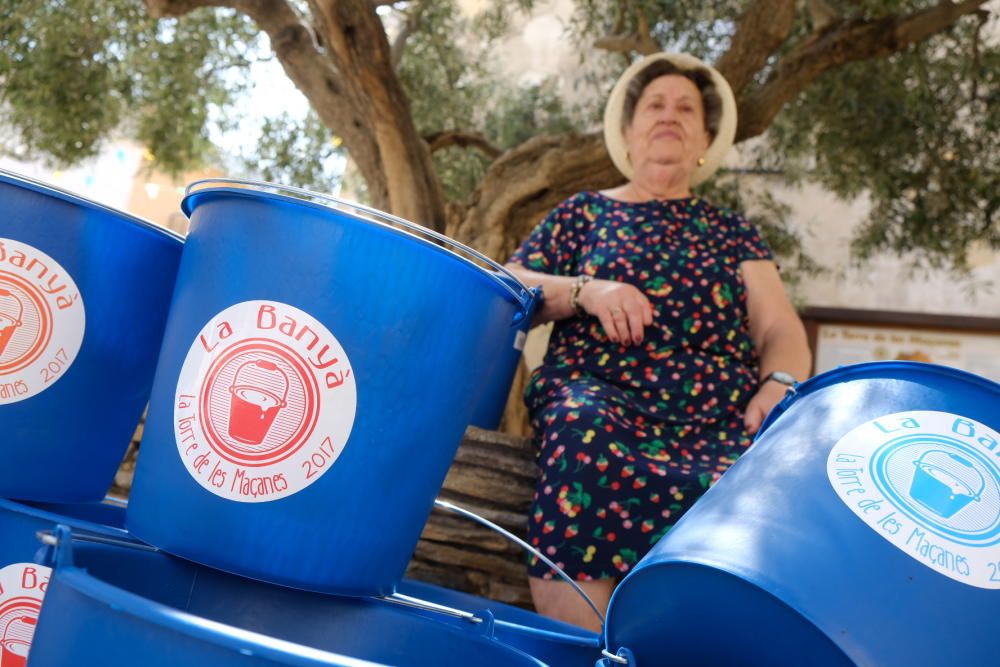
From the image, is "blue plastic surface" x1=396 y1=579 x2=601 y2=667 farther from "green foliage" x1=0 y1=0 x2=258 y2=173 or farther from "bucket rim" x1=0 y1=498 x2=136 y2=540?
"green foliage" x1=0 y1=0 x2=258 y2=173

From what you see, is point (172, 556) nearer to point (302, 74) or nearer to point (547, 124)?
point (302, 74)

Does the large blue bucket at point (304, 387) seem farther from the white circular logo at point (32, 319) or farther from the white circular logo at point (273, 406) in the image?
the white circular logo at point (32, 319)

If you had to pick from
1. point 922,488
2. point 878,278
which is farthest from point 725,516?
point 878,278

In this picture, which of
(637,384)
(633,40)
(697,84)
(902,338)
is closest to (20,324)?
(637,384)

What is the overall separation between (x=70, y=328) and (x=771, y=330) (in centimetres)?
181

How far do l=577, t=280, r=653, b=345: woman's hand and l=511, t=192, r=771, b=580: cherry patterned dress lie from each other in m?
0.10

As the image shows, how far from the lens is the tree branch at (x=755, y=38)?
4777mm

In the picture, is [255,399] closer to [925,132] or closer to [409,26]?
[409,26]

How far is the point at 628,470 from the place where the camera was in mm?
2039

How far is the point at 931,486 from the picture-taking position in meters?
1.14

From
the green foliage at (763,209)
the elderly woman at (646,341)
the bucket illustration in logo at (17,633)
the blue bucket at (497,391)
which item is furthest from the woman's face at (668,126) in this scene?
the green foliage at (763,209)

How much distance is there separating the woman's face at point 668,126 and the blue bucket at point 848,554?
1660 mm

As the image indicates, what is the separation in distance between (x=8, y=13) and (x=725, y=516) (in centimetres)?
584

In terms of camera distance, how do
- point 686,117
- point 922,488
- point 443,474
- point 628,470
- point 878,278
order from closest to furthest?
point 922,488
point 443,474
point 628,470
point 686,117
point 878,278
